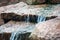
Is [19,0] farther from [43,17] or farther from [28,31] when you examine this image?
[28,31]

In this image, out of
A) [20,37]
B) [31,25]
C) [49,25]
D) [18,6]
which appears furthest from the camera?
[18,6]

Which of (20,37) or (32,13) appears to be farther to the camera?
(32,13)

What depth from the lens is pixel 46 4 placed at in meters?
6.06

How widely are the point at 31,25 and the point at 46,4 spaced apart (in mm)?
1754

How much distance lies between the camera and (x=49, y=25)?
11.2 feet

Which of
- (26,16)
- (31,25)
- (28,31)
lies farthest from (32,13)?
(28,31)

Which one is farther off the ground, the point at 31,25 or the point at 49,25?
the point at 49,25

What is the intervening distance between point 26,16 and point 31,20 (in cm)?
17

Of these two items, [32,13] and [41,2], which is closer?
[32,13]

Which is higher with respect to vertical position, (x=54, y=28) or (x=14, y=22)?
(x=54, y=28)

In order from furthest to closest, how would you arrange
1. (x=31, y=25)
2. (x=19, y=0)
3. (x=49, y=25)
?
1. (x=19, y=0)
2. (x=31, y=25)
3. (x=49, y=25)

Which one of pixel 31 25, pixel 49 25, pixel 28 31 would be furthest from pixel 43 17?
Answer: pixel 49 25

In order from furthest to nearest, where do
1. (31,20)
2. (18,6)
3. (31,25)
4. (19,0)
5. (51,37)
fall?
(19,0) < (18,6) < (31,20) < (31,25) < (51,37)

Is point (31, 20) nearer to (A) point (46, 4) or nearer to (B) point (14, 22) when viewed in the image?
(B) point (14, 22)
